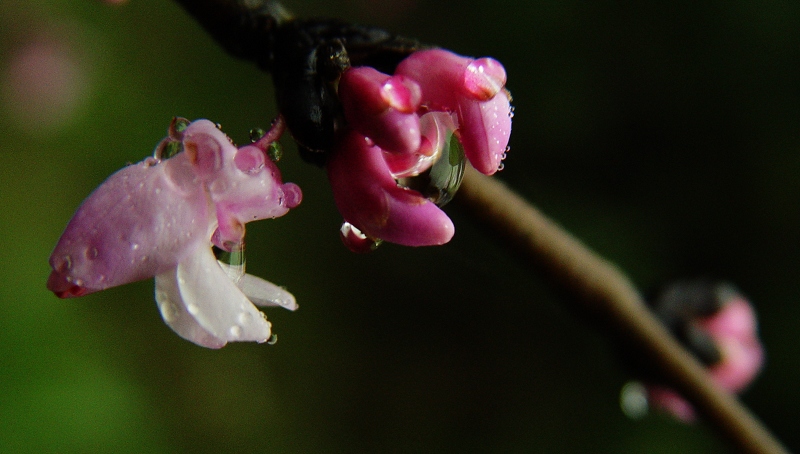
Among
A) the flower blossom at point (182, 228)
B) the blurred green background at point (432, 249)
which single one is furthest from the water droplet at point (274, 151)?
the blurred green background at point (432, 249)

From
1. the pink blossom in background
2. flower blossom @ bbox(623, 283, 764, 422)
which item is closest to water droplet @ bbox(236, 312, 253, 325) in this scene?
flower blossom @ bbox(623, 283, 764, 422)

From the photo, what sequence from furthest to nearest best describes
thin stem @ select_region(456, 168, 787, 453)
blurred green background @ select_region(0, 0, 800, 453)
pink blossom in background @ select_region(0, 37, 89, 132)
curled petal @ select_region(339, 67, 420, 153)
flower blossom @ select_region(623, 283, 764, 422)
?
pink blossom in background @ select_region(0, 37, 89, 132)
blurred green background @ select_region(0, 0, 800, 453)
flower blossom @ select_region(623, 283, 764, 422)
thin stem @ select_region(456, 168, 787, 453)
curled petal @ select_region(339, 67, 420, 153)

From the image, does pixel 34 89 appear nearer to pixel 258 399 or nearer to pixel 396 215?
pixel 258 399

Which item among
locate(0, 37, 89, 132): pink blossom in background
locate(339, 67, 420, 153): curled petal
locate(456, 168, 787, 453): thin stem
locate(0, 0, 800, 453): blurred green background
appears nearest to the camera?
locate(339, 67, 420, 153): curled petal

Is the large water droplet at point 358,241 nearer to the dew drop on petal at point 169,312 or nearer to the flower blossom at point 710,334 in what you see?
the dew drop on petal at point 169,312

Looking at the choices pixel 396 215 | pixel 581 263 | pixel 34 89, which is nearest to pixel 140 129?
pixel 34 89

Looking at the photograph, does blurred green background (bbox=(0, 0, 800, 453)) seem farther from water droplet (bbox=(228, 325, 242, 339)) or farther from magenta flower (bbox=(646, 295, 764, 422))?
water droplet (bbox=(228, 325, 242, 339))
